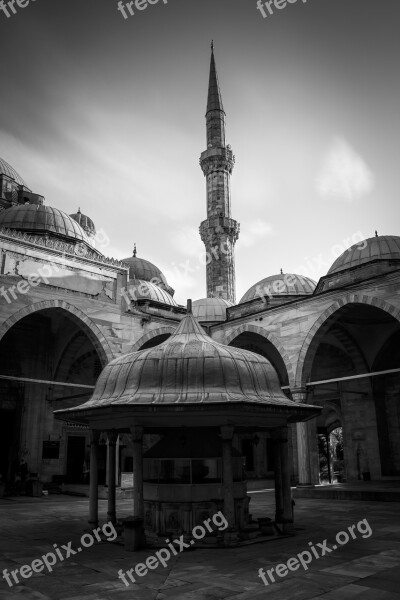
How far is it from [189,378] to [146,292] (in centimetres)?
1716

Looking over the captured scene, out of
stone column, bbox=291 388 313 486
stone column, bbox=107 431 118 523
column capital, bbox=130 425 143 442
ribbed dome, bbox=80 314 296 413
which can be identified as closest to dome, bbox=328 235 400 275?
stone column, bbox=291 388 313 486

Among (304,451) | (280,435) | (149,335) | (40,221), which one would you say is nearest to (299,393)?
(304,451)

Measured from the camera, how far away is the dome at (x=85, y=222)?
2948cm

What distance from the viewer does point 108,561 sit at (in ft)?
21.2

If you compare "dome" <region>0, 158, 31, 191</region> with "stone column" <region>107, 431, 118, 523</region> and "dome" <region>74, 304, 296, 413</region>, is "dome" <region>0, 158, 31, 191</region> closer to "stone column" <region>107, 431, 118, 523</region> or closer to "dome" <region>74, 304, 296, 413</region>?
"stone column" <region>107, 431, 118, 523</region>

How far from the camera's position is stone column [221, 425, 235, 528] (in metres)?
7.20

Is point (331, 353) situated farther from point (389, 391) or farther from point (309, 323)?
point (309, 323)

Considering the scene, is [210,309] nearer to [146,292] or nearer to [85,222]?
[146,292]

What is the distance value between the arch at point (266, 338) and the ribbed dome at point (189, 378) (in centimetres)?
883

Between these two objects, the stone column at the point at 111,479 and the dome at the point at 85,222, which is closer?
the stone column at the point at 111,479

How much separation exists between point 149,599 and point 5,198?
24637 mm

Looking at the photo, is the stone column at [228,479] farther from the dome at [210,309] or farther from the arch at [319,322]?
the dome at [210,309]

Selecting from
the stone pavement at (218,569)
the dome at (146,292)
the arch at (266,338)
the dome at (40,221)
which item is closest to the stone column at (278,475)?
the stone pavement at (218,569)

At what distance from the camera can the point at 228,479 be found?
7.25m
